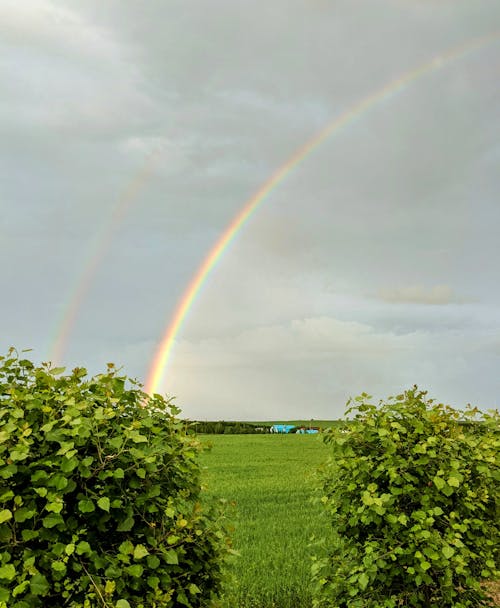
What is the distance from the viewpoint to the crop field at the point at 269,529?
25.1 feet

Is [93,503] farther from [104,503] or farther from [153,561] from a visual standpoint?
[153,561]

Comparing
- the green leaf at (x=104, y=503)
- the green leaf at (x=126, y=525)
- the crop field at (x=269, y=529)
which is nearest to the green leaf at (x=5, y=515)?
the green leaf at (x=104, y=503)

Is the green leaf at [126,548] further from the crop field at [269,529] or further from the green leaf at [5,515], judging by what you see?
the crop field at [269,529]

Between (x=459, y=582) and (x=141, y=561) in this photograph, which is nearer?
(x=141, y=561)

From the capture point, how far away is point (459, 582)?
6.42 m

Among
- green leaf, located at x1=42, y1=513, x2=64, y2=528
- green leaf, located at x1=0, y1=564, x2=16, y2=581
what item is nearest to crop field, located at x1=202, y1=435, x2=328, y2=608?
green leaf, located at x1=42, y1=513, x2=64, y2=528

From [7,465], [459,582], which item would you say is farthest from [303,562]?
[7,465]

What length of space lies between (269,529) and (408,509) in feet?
23.0

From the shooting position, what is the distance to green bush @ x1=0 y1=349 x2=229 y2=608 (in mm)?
3273

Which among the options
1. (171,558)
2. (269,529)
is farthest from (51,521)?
(269,529)

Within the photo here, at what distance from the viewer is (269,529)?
12.3 metres

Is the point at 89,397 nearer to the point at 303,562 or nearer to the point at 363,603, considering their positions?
the point at 363,603

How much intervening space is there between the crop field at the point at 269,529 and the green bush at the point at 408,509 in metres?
0.50

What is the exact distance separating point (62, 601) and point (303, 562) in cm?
652
